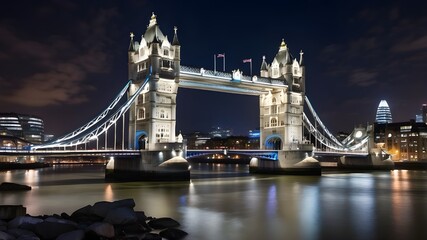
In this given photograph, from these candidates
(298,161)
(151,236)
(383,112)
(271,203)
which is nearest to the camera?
(151,236)

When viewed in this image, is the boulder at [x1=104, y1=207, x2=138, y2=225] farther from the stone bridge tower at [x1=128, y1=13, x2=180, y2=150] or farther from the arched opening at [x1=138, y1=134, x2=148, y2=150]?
the arched opening at [x1=138, y1=134, x2=148, y2=150]

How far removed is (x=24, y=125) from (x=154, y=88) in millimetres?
104512

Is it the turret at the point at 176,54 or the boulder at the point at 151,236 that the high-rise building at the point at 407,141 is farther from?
the boulder at the point at 151,236

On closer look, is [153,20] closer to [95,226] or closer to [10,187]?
[10,187]

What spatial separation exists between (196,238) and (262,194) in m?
16.0

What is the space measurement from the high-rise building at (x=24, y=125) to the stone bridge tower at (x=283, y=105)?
80940mm

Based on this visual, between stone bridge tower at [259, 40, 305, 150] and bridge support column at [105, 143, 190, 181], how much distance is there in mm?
19426

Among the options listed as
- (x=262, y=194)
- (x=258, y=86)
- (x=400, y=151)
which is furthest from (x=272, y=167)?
A: (x=400, y=151)

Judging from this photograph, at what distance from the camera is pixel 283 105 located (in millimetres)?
56281

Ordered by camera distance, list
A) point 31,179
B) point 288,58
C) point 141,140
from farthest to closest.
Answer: point 288,58 → point 31,179 → point 141,140

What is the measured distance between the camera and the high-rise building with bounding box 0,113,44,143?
12368cm

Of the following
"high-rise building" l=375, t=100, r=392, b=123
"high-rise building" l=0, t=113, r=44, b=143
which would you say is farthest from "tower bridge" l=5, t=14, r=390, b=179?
"high-rise building" l=375, t=100, r=392, b=123

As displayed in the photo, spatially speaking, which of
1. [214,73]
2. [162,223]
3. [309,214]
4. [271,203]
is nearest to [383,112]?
[214,73]

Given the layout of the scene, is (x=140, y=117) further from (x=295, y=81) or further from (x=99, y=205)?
(x=99, y=205)
